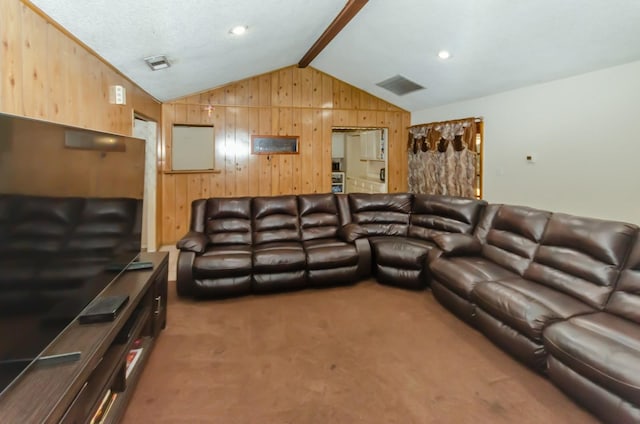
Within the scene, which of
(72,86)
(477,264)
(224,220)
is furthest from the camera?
(224,220)

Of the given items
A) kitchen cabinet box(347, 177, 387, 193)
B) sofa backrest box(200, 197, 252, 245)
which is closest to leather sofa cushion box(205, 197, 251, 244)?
sofa backrest box(200, 197, 252, 245)

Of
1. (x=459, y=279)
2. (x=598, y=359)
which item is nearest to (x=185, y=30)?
(x=459, y=279)

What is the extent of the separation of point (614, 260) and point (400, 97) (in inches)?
172

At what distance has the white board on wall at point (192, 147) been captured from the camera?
5.61 m

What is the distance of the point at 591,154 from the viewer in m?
3.57

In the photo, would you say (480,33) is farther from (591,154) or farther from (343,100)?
(343,100)

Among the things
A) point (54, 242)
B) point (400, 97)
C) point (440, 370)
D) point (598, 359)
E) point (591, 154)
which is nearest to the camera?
point (54, 242)

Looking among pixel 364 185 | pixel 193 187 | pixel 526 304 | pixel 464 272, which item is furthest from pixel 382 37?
pixel 193 187

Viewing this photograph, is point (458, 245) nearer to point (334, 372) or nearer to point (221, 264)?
point (334, 372)

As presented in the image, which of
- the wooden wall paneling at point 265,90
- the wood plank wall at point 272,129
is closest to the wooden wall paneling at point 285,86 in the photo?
the wood plank wall at point 272,129

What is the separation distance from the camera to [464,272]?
291cm

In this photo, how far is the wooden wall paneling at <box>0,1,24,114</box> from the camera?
171 cm

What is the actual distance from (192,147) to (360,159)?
355cm

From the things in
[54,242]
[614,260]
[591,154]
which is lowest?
[614,260]
